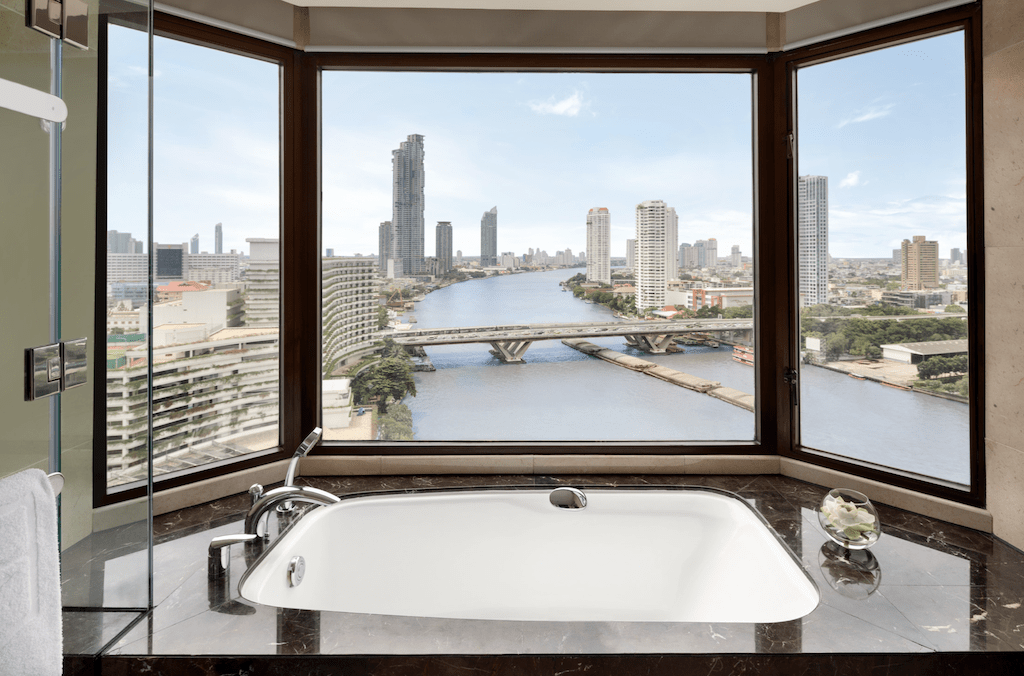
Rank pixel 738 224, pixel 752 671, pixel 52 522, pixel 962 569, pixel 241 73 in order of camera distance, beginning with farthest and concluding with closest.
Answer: pixel 738 224 → pixel 241 73 → pixel 962 569 → pixel 752 671 → pixel 52 522

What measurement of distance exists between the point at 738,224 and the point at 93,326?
6.97ft

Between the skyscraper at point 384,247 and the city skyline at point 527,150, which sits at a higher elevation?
the city skyline at point 527,150

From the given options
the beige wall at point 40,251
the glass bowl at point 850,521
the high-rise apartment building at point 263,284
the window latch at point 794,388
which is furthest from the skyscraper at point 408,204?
the glass bowl at point 850,521

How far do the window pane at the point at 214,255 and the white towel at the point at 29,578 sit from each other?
2.97 feet

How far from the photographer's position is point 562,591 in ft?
6.27

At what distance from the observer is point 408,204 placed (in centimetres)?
222

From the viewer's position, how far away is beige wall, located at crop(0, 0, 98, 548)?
3.34 feet

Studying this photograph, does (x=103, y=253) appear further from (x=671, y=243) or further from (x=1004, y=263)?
(x=1004, y=263)

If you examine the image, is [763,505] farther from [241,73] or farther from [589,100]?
[241,73]

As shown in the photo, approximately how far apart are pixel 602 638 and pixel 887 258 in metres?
1.63

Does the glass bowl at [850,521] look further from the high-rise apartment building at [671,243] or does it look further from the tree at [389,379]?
the tree at [389,379]

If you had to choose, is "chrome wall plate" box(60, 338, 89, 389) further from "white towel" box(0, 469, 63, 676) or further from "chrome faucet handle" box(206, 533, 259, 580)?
"chrome faucet handle" box(206, 533, 259, 580)

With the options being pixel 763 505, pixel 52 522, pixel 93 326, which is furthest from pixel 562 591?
pixel 93 326

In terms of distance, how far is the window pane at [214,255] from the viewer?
1.90m
